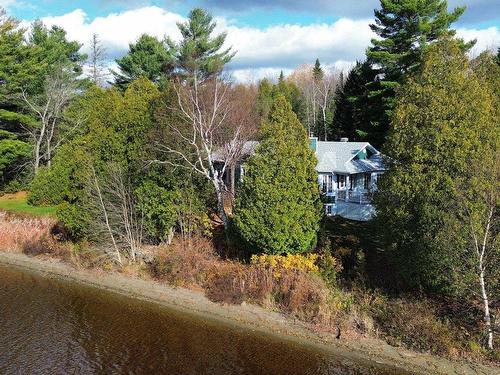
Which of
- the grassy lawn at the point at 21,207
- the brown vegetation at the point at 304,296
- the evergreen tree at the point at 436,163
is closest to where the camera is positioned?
the evergreen tree at the point at 436,163

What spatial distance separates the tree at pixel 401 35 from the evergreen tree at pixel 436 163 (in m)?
14.3

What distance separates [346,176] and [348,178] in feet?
0.62

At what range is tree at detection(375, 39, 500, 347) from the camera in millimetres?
16188

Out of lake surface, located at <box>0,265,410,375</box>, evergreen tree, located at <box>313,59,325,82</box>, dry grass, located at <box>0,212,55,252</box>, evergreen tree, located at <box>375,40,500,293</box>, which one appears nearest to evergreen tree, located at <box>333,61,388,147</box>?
evergreen tree, located at <box>375,40,500,293</box>

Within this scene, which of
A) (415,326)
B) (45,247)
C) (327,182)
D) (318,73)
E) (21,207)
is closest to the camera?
(415,326)

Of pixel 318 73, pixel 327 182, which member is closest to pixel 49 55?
pixel 327 182

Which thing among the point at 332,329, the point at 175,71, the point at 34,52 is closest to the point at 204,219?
the point at 332,329

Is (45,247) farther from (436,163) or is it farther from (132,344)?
(436,163)

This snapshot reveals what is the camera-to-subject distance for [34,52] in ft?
144

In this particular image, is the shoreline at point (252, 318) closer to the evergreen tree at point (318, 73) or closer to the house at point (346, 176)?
the house at point (346, 176)

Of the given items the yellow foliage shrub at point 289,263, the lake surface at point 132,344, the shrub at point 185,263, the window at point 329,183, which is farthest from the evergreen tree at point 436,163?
the window at point 329,183

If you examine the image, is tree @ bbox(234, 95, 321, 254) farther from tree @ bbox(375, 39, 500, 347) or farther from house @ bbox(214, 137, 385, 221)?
house @ bbox(214, 137, 385, 221)

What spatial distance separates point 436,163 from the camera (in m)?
17.2

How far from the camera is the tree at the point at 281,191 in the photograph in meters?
20.3
